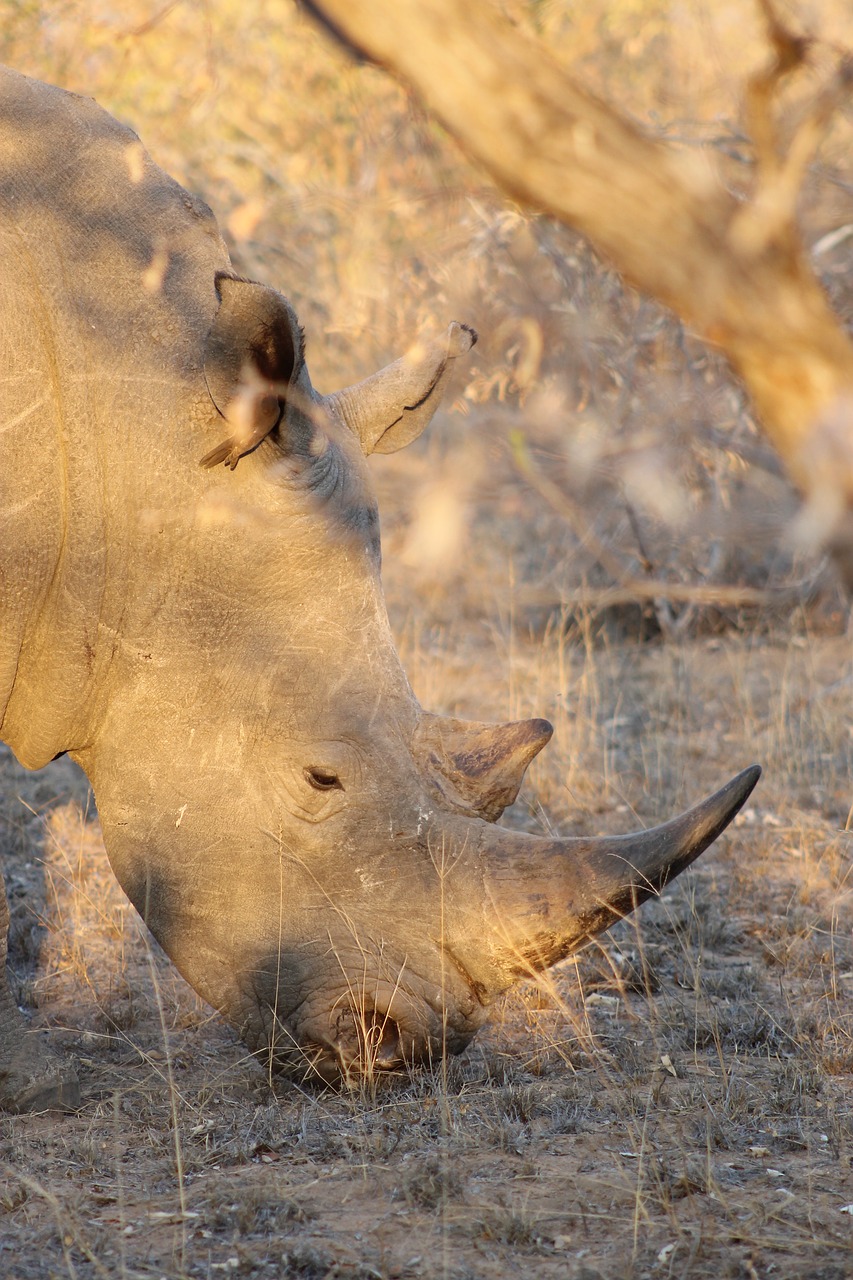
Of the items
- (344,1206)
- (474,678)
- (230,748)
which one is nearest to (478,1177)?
(344,1206)

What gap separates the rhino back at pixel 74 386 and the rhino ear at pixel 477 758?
2.90ft

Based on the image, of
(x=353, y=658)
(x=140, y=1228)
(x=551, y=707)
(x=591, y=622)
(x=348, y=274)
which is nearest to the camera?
(x=140, y=1228)

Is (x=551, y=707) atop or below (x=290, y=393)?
below

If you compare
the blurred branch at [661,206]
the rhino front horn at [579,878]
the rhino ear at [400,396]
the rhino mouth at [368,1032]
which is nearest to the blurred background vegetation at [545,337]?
the rhino ear at [400,396]

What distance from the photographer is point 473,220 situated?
897 cm

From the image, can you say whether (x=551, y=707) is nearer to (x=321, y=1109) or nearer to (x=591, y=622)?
(x=591, y=622)

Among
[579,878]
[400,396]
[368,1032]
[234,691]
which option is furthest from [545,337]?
[368,1032]

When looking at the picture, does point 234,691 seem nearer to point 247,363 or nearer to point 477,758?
point 477,758

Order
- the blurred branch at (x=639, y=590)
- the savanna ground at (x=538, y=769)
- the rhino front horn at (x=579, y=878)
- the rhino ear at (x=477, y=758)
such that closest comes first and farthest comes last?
the savanna ground at (x=538, y=769)
the rhino front horn at (x=579, y=878)
the rhino ear at (x=477, y=758)
the blurred branch at (x=639, y=590)

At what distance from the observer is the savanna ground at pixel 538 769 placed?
3135 mm

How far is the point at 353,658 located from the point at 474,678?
4.98 metres

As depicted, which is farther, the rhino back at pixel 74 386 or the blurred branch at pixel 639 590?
the blurred branch at pixel 639 590

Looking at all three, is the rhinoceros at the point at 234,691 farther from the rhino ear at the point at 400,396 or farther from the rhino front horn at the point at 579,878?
the rhino ear at the point at 400,396

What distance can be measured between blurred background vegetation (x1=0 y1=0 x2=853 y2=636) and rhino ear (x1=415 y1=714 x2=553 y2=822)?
128 inches
